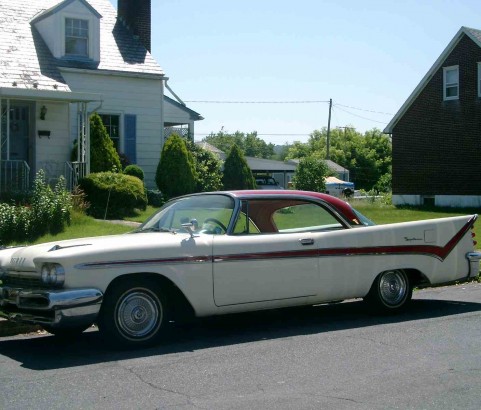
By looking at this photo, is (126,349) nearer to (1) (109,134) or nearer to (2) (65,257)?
(2) (65,257)

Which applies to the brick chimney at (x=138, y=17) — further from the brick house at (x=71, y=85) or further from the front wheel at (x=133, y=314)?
the front wheel at (x=133, y=314)

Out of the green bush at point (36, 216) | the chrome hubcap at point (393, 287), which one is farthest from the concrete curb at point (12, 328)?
the green bush at point (36, 216)

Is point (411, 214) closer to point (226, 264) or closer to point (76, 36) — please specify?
point (76, 36)

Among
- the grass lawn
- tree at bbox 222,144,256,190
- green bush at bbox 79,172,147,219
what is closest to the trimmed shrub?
green bush at bbox 79,172,147,219

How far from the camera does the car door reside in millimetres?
8188

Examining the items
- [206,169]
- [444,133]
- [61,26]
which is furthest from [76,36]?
[444,133]

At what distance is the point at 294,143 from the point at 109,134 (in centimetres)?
8835

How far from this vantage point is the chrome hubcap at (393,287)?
941cm

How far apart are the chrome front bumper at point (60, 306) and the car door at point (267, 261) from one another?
1.30m

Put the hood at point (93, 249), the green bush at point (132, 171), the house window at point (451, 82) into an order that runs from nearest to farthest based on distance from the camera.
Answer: the hood at point (93, 249) → the green bush at point (132, 171) → the house window at point (451, 82)

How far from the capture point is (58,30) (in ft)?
79.3

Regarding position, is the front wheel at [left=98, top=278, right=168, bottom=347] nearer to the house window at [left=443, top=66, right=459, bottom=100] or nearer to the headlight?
the headlight

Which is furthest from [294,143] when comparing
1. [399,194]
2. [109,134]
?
[109,134]

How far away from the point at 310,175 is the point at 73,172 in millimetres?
15427
